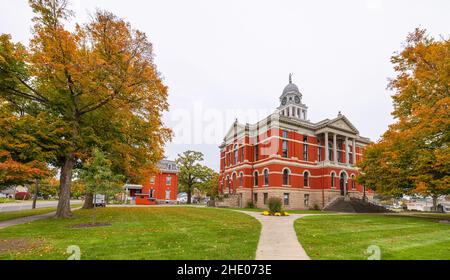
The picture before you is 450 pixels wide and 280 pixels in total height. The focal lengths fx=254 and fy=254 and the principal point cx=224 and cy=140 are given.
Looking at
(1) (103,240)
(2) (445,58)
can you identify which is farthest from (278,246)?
(2) (445,58)

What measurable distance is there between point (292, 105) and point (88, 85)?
36.7 m

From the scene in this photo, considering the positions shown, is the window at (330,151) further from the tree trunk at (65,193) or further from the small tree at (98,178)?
the tree trunk at (65,193)

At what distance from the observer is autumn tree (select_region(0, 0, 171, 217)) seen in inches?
645

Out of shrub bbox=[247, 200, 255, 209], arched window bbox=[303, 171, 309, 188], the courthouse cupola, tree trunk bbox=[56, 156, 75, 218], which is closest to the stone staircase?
arched window bbox=[303, 171, 309, 188]

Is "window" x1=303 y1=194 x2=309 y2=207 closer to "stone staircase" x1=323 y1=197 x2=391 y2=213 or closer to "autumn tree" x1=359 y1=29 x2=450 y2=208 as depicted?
"stone staircase" x1=323 y1=197 x2=391 y2=213

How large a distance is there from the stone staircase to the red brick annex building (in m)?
1.16

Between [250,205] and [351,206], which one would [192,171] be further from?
[351,206]

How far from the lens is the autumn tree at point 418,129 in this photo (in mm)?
17688

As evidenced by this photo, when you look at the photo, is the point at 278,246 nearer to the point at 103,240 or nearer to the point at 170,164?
the point at 103,240

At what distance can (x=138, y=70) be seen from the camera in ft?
60.2

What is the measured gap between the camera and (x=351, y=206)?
107 feet

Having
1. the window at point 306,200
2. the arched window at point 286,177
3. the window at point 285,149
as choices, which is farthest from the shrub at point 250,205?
the window at point 285,149

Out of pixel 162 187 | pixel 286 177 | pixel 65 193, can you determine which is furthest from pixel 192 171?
pixel 65 193
